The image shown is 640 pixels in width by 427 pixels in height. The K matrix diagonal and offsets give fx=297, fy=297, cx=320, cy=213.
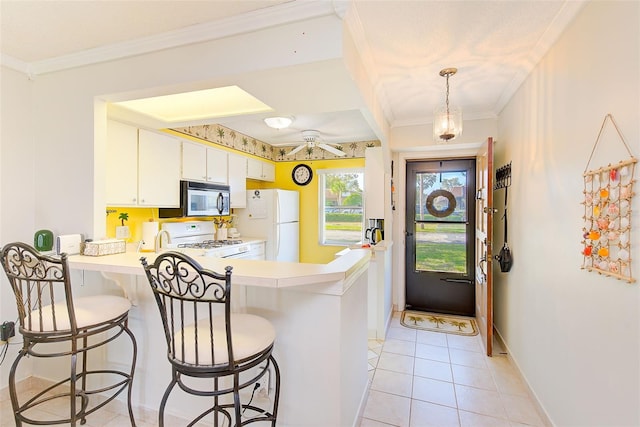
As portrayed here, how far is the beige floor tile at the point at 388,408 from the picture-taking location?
1932 millimetres

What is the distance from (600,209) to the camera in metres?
1.33

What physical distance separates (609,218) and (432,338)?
89.9 inches

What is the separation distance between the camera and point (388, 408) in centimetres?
204

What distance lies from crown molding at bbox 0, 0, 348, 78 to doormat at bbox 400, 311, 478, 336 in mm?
3232

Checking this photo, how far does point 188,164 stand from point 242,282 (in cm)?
249

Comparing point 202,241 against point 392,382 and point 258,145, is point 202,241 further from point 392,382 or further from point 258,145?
point 392,382

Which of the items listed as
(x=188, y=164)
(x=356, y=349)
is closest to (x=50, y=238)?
(x=188, y=164)

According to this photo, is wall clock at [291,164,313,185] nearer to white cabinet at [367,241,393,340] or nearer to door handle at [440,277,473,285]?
white cabinet at [367,241,393,340]

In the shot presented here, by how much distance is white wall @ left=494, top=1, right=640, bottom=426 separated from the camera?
46.4 inches

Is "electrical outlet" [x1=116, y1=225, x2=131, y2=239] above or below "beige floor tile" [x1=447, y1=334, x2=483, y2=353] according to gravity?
above

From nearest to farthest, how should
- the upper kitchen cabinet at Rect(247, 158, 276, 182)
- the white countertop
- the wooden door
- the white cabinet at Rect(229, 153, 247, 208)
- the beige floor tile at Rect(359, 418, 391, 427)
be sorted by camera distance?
the white countertop → the beige floor tile at Rect(359, 418, 391, 427) → the wooden door → the white cabinet at Rect(229, 153, 247, 208) → the upper kitchen cabinet at Rect(247, 158, 276, 182)

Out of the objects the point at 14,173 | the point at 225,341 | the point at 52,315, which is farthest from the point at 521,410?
the point at 14,173

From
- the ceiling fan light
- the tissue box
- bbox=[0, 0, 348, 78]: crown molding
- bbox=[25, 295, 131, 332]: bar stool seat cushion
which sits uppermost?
bbox=[0, 0, 348, 78]: crown molding

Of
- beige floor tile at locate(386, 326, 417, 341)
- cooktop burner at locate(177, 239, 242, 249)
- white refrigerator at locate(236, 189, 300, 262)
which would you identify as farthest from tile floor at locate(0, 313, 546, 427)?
white refrigerator at locate(236, 189, 300, 262)
